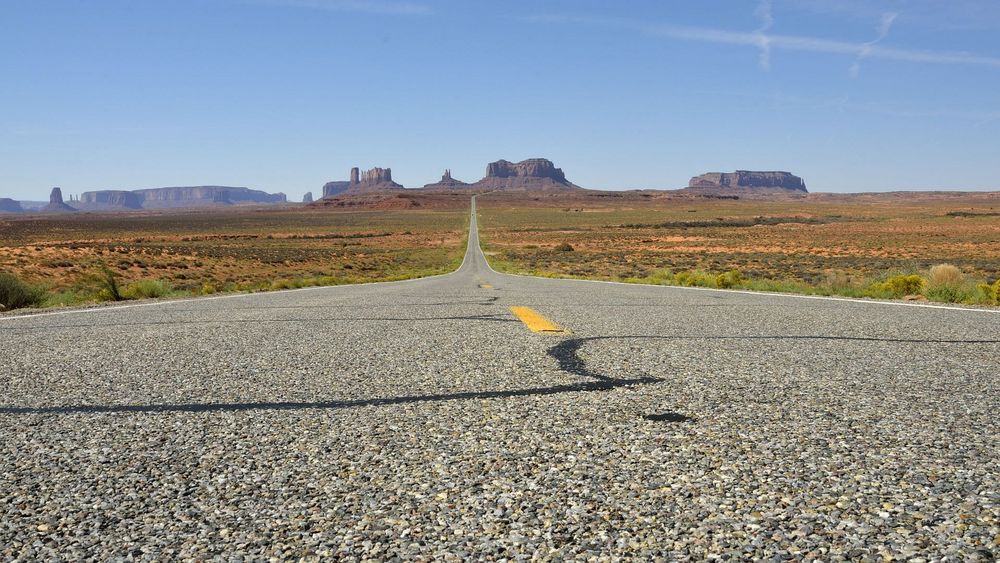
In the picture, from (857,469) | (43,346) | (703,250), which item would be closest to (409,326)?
(43,346)

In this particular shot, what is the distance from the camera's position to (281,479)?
3023 mm

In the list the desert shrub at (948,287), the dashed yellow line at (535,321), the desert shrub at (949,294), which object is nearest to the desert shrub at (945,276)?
the desert shrub at (948,287)

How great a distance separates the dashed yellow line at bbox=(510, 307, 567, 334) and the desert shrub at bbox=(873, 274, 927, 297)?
8.34m

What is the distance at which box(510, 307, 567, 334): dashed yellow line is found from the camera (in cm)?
766

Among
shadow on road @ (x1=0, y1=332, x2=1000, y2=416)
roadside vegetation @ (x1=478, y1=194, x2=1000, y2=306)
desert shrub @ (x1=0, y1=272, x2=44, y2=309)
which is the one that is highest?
shadow on road @ (x1=0, y1=332, x2=1000, y2=416)

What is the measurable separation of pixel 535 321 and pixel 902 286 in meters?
9.69

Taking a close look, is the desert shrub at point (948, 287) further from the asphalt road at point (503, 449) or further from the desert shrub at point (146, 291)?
the desert shrub at point (146, 291)

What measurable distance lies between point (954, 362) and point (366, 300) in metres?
9.17

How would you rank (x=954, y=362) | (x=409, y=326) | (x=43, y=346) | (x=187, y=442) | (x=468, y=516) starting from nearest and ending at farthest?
(x=468, y=516) < (x=187, y=442) < (x=954, y=362) < (x=43, y=346) < (x=409, y=326)

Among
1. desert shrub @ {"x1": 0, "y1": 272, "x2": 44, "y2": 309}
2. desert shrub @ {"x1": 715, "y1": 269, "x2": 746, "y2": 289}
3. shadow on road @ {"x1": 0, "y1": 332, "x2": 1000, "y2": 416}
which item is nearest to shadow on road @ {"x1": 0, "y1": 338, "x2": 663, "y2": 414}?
shadow on road @ {"x1": 0, "y1": 332, "x2": 1000, "y2": 416}

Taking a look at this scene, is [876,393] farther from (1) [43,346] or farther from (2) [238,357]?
(1) [43,346]

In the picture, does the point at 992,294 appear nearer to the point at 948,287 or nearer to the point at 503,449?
the point at 948,287

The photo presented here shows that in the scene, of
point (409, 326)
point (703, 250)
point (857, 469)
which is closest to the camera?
point (857, 469)

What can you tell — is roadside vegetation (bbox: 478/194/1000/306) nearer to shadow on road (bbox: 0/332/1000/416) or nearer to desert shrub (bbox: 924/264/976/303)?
desert shrub (bbox: 924/264/976/303)
